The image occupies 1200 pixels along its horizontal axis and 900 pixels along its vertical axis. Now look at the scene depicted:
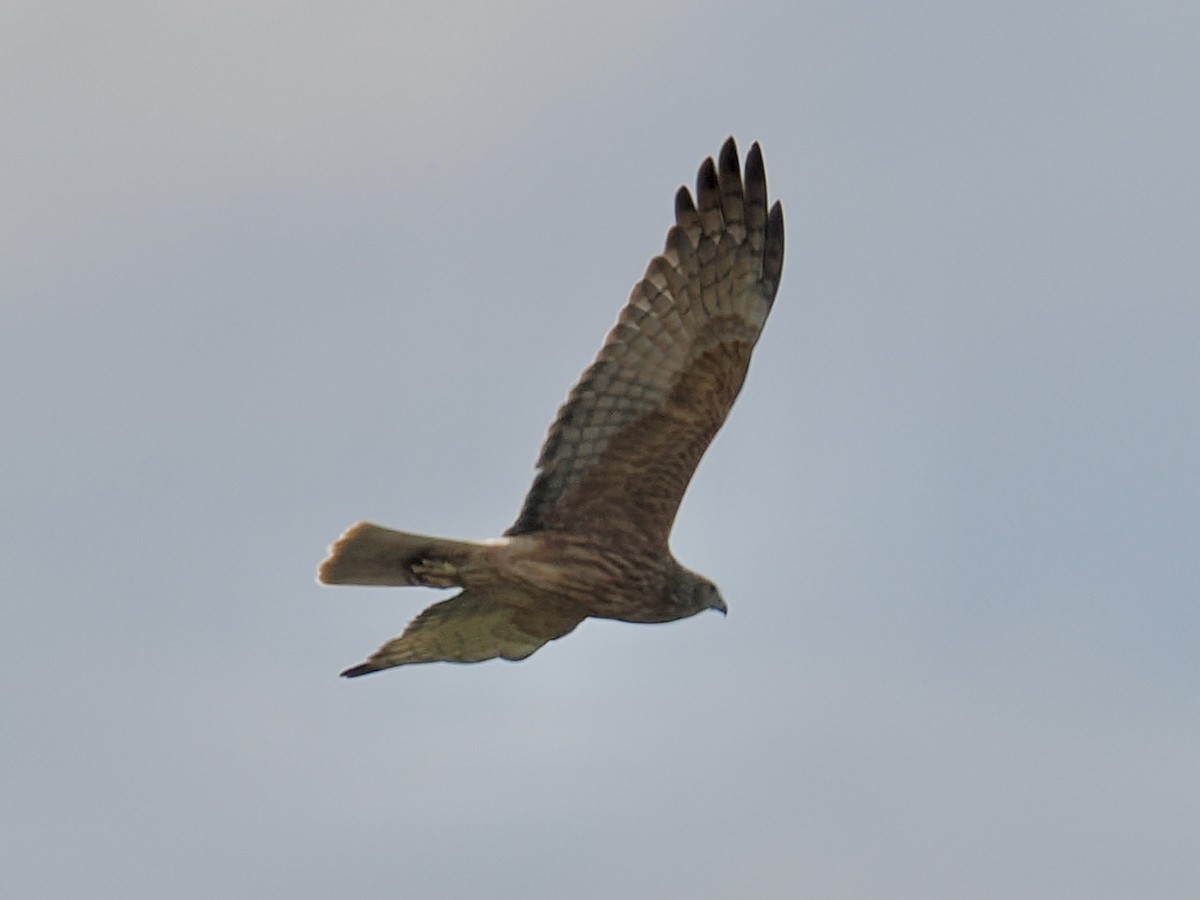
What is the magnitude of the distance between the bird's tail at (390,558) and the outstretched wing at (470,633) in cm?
62

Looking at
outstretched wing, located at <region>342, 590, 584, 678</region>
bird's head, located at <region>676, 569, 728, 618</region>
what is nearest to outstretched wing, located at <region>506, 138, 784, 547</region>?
bird's head, located at <region>676, 569, 728, 618</region>

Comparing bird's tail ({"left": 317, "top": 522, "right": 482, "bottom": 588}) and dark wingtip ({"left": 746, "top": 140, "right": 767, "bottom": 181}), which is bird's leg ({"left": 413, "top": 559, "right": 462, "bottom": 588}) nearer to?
bird's tail ({"left": 317, "top": 522, "right": 482, "bottom": 588})

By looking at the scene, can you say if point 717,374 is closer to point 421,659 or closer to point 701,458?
point 701,458

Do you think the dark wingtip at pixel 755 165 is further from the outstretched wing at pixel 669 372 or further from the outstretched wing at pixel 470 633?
the outstretched wing at pixel 470 633

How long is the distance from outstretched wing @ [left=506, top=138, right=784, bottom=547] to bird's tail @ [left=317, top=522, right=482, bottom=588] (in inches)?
18.0

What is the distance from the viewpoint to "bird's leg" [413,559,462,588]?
14062 millimetres

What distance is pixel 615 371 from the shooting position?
46.1 ft

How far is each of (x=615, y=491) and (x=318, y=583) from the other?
1.70 metres

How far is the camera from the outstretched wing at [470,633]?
14.8 metres

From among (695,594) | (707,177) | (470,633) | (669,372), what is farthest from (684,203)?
(470,633)

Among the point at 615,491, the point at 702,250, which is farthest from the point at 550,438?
the point at 702,250

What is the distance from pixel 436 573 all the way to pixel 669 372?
1685mm

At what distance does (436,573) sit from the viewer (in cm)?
1415

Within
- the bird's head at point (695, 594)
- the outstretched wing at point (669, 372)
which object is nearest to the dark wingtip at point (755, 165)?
the outstretched wing at point (669, 372)
